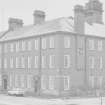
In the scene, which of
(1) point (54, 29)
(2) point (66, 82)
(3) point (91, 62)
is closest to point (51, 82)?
(2) point (66, 82)

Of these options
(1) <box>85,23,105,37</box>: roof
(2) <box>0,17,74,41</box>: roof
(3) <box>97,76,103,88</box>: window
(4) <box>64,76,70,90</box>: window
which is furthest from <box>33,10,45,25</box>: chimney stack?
(3) <box>97,76,103,88</box>: window

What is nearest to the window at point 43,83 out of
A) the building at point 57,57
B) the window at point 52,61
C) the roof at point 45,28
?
the building at point 57,57

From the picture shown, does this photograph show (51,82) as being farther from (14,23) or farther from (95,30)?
(14,23)

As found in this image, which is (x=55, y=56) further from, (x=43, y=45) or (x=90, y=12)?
(x=90, y=12)

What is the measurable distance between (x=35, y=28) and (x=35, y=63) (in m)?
6.89

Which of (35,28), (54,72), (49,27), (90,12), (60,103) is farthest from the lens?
(90,12)

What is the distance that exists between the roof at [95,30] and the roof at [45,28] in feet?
9.78

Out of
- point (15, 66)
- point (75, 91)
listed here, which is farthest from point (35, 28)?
point (75, 91)

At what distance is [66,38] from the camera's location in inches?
1591

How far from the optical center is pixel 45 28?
144ft

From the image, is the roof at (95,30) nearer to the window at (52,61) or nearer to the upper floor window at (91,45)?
the upper floor window at (91,45)

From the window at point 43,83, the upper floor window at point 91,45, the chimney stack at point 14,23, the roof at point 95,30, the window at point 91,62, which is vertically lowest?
the window at point 43,83

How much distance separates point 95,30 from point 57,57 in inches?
409

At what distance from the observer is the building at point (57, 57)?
131 ft
